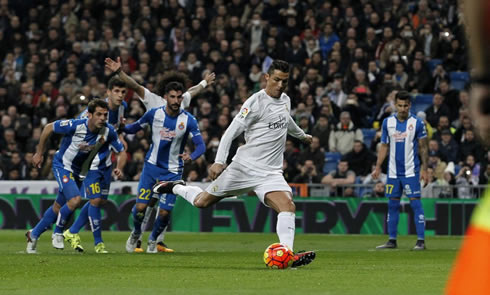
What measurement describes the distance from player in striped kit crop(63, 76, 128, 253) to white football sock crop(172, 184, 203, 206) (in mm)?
2201

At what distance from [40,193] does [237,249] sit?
8494 mm

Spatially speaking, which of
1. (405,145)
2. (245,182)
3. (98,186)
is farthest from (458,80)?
(245,182)

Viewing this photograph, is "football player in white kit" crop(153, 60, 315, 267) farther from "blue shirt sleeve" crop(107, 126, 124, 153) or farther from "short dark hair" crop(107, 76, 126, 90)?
"short dark hair" crop(107, 76, 126, 90)

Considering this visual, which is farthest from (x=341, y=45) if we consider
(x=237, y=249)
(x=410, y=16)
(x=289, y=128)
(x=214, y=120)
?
(x=289, y=128)

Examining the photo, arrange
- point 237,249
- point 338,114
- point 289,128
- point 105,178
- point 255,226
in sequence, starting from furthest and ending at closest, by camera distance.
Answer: point 338,114 < point 255,226 < point 237,249 < point 105,178 < point 289,128

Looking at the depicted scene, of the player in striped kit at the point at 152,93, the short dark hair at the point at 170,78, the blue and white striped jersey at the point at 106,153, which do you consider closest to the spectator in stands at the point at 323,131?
the player in striped kit at the point at 152,93

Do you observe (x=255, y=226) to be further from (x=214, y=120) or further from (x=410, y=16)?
(x=410, y=16)

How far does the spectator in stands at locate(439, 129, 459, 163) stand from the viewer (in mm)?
22234

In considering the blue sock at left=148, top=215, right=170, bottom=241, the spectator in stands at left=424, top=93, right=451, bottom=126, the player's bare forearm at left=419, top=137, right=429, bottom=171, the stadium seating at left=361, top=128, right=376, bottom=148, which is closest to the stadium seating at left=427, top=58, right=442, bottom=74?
the spectator in stands at left=424, top=93, right=451, bottom=126

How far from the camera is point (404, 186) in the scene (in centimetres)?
1596

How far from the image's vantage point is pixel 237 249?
15328 mm

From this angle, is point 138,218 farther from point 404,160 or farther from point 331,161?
point 331,161

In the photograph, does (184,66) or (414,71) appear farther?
(184,66)

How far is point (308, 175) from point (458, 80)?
544cm
